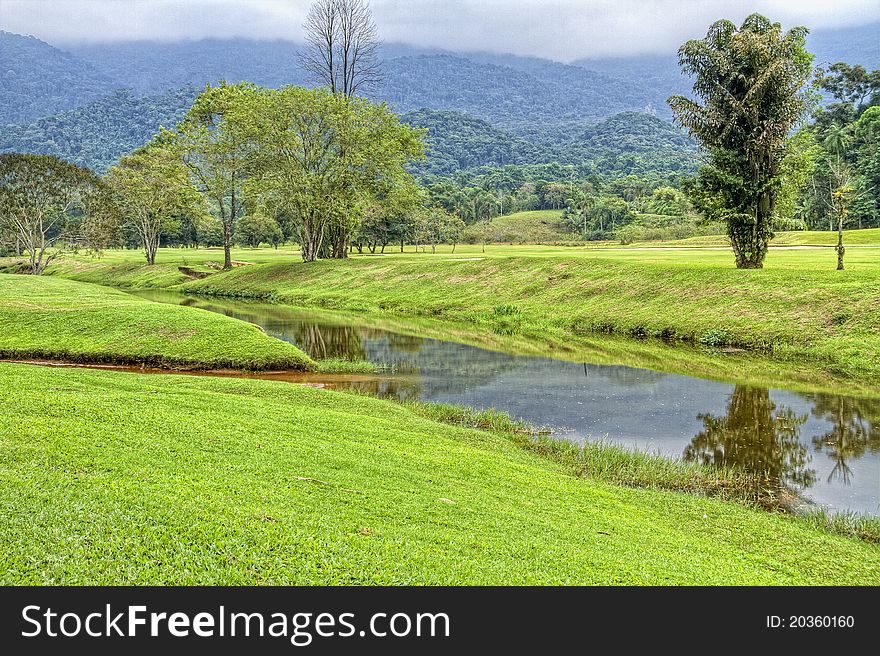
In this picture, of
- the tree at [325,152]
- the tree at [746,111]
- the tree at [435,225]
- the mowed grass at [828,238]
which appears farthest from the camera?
the tree at [435,225]

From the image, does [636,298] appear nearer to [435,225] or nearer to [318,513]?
[318,513]

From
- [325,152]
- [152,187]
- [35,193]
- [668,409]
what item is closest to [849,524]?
[668,409]

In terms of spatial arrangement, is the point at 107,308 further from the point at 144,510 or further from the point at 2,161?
the point at 2,161

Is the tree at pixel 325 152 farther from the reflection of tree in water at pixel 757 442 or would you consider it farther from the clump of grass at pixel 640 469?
the clump of grass at pixel 640 469

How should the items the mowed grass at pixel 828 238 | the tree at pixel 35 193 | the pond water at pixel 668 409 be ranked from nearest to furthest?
the pond water at pixel 668 409, the tree at pixel 35 193, the mowed grass at pixel 828 238

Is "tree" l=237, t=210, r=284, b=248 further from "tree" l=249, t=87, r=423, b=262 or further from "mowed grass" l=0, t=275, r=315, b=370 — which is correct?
"mowed grass" l=0, t=275, r=315, b=370

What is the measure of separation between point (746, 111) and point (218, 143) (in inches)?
1955

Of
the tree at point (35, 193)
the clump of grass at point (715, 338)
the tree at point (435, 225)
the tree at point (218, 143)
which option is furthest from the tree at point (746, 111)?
the tree at point (435, 225)

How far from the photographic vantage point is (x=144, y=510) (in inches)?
288

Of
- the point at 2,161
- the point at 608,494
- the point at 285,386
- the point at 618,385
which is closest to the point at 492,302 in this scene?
the point at 618,385

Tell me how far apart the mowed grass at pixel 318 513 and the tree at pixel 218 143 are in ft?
180

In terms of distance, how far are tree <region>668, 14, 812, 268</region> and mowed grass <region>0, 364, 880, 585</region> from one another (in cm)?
2748

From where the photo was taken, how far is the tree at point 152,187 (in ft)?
235

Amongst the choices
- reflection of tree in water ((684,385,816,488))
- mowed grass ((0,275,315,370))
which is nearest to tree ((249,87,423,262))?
mowed grass ((0,275,315,370))
